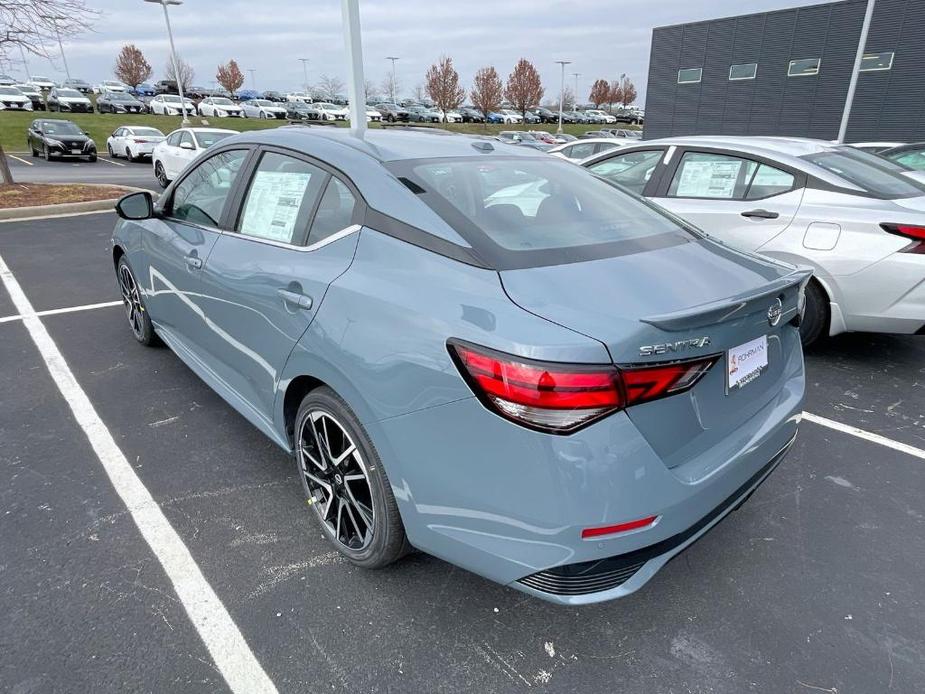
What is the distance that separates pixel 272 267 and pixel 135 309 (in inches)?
105

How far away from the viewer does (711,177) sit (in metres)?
4.97

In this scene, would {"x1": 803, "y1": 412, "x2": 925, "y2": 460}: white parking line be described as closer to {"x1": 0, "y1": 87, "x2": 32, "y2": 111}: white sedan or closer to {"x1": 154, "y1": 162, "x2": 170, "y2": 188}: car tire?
{"x1": 154, "y1": 162, "x2": 170, "y2": 188}: car tire

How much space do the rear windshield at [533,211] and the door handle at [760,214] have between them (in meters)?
2.09

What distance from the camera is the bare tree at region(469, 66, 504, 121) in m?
54.2

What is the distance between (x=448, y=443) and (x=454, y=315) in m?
0.38

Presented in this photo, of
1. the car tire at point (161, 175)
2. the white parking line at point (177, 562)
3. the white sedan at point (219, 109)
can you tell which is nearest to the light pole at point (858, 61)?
the white parking line at point (177, 562)

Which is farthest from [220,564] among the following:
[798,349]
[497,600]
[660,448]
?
[798,349]

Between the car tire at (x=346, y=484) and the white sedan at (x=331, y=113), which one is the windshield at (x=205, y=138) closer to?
the car tire at (x=346, y=484)

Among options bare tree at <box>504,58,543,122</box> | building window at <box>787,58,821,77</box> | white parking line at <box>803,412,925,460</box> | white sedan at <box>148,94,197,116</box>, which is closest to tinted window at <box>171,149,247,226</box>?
white parking line at <box>803,412,925,460</box>

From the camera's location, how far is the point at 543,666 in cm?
196

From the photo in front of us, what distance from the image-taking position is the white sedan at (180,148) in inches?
572

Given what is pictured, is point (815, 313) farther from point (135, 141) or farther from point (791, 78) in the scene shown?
point (791, 78)

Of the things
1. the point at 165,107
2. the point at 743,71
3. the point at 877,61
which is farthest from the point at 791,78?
the point at 165,107

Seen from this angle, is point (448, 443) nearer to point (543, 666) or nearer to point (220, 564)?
point (543, 666)
